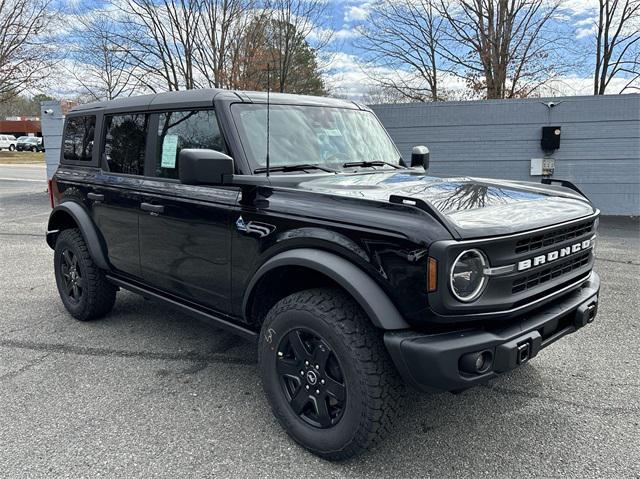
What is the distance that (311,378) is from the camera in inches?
104

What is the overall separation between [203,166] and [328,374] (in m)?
1.25

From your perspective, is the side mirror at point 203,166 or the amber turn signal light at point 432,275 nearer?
the amber turn signal light at point 432,275

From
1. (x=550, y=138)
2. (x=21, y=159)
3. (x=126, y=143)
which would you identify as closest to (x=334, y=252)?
(x=126, y=143)

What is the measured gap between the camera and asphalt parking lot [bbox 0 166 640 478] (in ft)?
8.39

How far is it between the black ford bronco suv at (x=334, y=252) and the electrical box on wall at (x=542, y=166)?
7.36 m

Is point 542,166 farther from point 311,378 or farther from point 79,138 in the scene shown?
point 311,378

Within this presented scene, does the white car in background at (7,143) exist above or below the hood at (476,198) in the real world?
above

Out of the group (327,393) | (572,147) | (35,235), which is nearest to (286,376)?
(327,393)

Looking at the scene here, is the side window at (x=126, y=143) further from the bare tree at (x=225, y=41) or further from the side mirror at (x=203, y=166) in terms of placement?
the bare tree at (x=225, y=41)

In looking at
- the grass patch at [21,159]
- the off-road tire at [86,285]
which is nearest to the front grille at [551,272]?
the off-road tire at [86,285]

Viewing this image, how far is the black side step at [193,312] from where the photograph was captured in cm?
313

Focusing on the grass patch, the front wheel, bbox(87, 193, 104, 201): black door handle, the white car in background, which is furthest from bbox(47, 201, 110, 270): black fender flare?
the white car in background

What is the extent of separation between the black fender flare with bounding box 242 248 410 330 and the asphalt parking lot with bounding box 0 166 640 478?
794 millimetres

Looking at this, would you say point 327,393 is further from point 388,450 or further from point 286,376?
point 388,450
